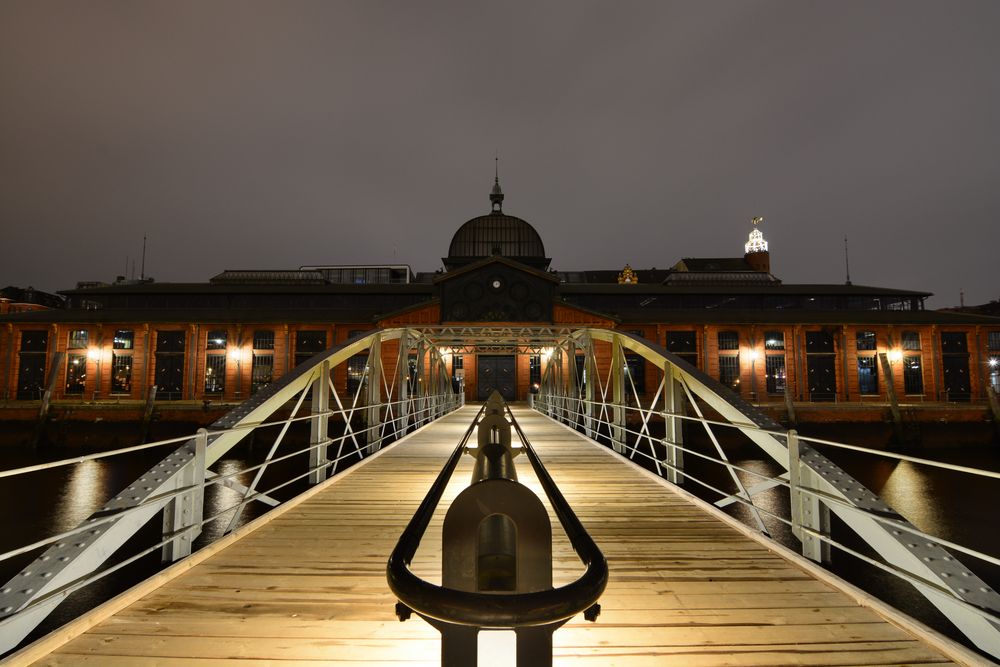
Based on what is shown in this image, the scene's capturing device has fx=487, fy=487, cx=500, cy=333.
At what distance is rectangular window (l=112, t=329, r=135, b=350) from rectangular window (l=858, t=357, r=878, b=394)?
150 ft

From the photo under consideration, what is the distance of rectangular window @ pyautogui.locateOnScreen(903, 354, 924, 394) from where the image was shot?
1174 inches

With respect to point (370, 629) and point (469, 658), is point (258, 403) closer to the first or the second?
point (370, 629)

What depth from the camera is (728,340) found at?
102 feet

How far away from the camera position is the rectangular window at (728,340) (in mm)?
31000

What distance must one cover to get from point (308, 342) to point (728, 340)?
2680 centimetres

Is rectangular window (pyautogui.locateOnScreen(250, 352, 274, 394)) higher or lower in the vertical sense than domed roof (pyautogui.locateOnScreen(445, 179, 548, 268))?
lower

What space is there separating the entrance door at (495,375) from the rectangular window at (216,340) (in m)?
16.3

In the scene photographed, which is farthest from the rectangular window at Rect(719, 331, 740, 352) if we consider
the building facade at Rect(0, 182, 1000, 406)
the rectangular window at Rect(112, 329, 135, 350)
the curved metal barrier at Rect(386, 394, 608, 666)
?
the rectangular window at Rect(112, 329, 135, 350)

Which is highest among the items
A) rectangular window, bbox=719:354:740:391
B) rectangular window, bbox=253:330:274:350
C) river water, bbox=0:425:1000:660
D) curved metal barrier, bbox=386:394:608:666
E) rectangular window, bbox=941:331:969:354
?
rectangular window, bbox=253:330:274:350

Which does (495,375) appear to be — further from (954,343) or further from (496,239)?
(954,343)

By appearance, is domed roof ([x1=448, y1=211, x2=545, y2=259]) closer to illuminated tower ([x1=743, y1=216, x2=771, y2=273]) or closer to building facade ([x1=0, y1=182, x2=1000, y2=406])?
building facade ([x1=0, y1=182, x2=1000, y2=406])

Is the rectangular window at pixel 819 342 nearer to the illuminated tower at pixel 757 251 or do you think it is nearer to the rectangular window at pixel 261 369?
the illuminated tower at pixel 757 251

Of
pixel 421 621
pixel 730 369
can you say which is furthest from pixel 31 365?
pixel 730 369

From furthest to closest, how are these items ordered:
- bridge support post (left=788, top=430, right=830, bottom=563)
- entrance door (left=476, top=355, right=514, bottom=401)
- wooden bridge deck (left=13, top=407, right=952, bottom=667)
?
entrance door (left=476, top=355, right=514, bottom=401) < bridge support post (left=788, top=430, right=830, bottom=563) < wooden bridge deck (left=13, top=407, right=952, bottom=667)
